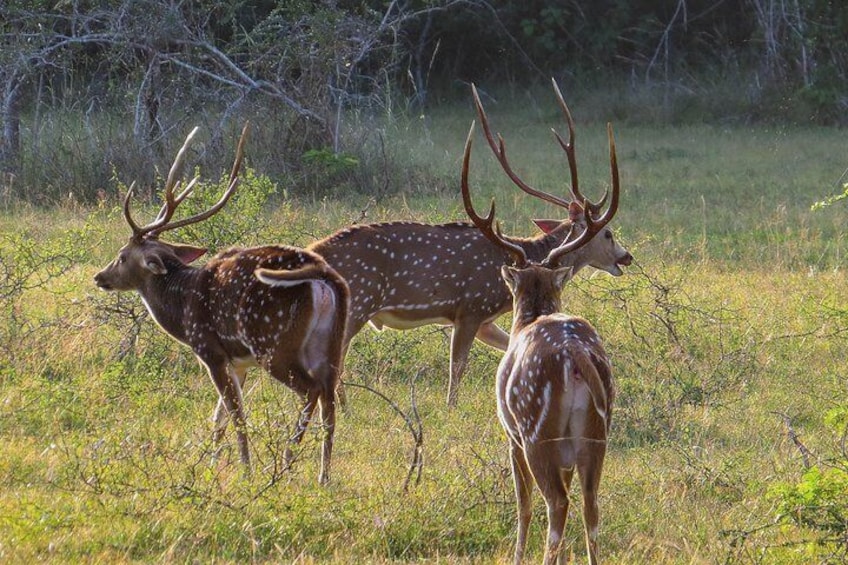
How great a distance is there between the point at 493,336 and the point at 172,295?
7.32 ft

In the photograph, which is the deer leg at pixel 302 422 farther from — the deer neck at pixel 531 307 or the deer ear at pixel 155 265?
the deer ear at pixel 155 265

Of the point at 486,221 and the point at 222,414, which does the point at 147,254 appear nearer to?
the point at 222,414

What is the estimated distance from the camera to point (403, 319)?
27.5 feet

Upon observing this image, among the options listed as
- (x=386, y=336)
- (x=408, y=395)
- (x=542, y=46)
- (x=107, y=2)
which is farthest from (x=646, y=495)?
(x=542, y=46)

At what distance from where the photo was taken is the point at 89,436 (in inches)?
267

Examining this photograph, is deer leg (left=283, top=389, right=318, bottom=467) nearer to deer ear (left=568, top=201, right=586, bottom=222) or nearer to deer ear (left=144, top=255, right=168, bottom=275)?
deer ear (left=144, top=255, right=168, bottom=275)

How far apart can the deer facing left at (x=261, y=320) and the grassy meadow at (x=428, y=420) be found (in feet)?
0.64

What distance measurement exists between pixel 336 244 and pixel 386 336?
1.12 meters

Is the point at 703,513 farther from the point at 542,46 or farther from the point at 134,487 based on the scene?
the point at 542,46

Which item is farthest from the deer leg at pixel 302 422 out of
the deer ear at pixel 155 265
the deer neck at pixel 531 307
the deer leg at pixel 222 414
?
the deer ear at pixel 155 265

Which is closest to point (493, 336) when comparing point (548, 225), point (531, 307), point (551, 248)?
point (551, 248)

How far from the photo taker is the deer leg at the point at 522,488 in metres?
5.45

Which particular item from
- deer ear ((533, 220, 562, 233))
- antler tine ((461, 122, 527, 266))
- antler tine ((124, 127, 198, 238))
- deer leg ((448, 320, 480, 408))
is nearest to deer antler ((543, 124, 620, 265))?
antler tine ((461, 122, 527, 266))

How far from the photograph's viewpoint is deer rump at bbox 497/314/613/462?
5.11m
